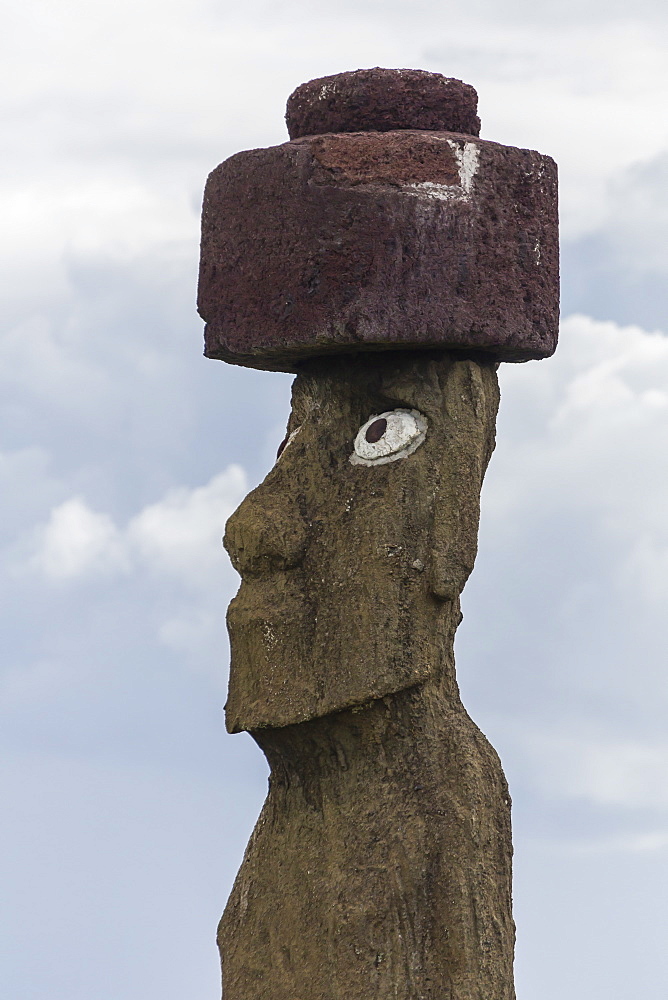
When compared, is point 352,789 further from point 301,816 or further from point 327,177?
point 327,177

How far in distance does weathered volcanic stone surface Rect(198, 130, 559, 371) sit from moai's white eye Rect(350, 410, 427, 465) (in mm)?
301

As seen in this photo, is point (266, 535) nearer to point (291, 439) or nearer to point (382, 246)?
point (291, 439)

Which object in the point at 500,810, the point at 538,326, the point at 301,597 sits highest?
the point at 538,326

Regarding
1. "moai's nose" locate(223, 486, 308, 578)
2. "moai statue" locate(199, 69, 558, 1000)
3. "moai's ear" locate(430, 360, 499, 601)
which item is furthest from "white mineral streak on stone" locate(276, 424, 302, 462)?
"moai's ear" locate(430, 360, 499, 601)

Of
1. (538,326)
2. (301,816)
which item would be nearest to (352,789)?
(301,816)

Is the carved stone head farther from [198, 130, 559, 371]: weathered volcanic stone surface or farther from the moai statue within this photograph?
[198, 130, 559, 371]: weathered volcanic stone surface

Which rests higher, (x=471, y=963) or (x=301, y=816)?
(x=301, y=816)

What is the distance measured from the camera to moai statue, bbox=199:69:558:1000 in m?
8.41

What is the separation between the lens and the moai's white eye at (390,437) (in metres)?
8.59

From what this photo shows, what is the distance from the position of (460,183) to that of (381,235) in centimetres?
39

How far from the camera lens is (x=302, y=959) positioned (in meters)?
8.53

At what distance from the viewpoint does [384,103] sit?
875 cm

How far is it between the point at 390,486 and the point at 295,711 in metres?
0.92

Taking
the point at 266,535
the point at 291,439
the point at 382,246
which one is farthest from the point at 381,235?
the point at 266,535
